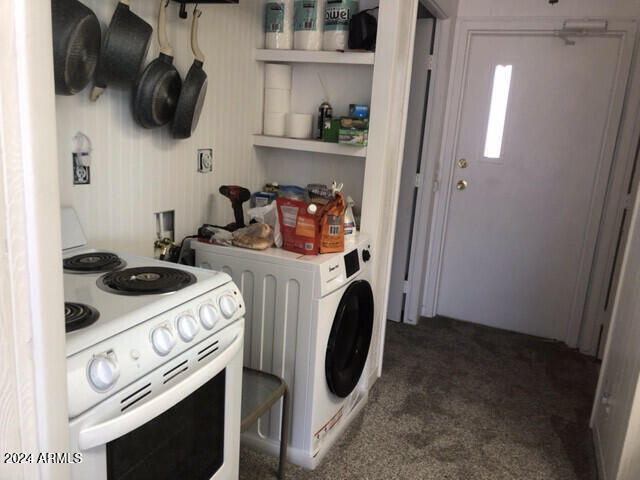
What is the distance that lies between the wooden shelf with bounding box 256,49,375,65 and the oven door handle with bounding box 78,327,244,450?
1.47 meters

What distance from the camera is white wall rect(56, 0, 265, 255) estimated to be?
5.56 feet

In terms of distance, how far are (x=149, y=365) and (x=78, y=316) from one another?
185 mm

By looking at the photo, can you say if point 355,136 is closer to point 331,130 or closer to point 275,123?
point 331,130

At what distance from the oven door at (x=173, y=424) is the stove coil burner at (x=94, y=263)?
0.41m

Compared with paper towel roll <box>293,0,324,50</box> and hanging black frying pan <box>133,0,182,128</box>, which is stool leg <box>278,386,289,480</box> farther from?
paper towel roll <box>293,0,324,50</box>

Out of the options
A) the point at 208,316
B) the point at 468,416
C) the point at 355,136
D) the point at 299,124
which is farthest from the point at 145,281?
the point at 468,416

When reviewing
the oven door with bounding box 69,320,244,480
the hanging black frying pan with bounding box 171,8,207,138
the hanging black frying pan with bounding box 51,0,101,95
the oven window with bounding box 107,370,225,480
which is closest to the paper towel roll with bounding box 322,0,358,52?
the hanging black frying pan with bounding box 171,8,207,138

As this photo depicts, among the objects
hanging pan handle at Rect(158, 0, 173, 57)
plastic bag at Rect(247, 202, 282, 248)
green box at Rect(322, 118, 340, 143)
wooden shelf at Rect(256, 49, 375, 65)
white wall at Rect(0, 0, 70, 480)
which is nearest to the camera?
white wall at Rect(0, 0, 70, 480)

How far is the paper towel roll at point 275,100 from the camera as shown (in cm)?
260

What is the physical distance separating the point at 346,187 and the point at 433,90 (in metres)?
1.09

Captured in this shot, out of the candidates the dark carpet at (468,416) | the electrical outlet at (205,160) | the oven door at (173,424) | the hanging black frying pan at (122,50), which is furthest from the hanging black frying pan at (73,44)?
the dark carpet at (468,416)

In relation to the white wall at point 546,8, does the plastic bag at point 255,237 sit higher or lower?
lower

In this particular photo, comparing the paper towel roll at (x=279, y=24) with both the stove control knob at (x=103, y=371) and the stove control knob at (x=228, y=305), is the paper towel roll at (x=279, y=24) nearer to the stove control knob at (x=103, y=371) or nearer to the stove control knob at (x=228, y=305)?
the stove control knob at (x=228, y=305)

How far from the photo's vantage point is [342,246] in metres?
2.08
